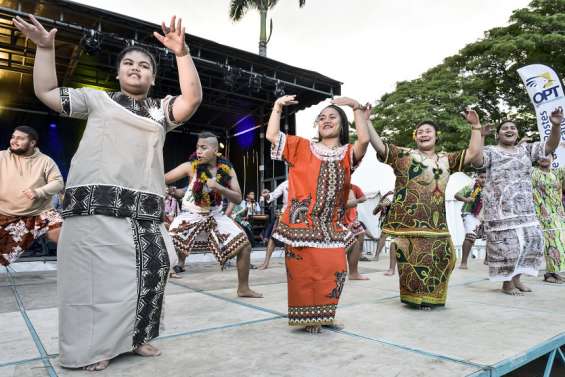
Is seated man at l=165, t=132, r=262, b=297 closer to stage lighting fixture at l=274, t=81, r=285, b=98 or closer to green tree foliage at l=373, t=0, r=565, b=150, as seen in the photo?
stage lighting fixture at l=274, t=81, r=285, b=98

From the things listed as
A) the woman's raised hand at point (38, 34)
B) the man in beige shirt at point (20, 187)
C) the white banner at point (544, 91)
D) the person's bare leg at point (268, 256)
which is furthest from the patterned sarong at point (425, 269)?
the white banner at point (544, 91)

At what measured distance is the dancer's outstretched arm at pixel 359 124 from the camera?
114 inches

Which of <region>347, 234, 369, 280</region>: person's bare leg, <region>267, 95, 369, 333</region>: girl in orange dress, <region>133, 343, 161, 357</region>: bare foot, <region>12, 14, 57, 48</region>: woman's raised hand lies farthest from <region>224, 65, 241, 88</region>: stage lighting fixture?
<region>133, 343, 161, 357</region>: bare foot

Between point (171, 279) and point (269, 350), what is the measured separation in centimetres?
350

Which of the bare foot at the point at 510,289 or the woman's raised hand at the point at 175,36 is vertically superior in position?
the woman's raised hand at the point at 175,36

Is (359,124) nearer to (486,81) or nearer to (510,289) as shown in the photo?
(510,289)

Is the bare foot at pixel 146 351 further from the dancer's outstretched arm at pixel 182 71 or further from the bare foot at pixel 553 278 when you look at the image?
the bare foot at pixel 553 278

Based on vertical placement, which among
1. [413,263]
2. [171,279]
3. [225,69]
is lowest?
[171,279]

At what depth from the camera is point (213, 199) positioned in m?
4.42

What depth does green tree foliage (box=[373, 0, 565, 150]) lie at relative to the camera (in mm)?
14883

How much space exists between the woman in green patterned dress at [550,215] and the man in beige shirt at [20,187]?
19.0 feet

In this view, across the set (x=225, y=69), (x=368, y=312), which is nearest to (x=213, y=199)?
(x=368, y=312)

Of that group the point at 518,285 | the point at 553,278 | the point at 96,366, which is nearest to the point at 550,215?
the point at 553,278

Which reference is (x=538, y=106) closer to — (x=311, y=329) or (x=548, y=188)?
(x=548, y=188)
